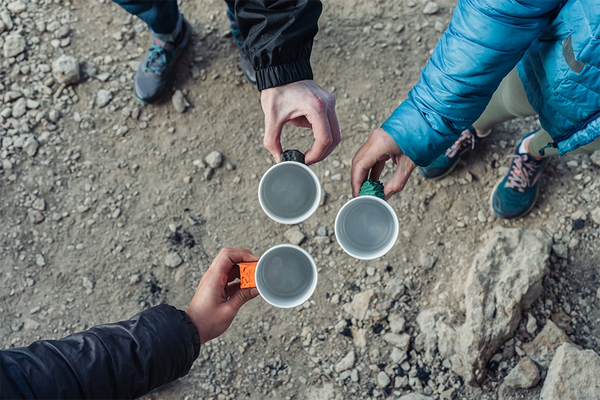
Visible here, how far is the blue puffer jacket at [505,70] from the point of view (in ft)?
5.02

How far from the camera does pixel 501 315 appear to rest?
2342 millimetres

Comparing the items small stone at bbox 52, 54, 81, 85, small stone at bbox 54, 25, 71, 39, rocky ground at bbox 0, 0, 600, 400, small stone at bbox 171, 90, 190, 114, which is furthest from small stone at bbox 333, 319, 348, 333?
small stone at bbox 54, 25, 71, 39

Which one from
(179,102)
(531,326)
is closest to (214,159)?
(179,102)

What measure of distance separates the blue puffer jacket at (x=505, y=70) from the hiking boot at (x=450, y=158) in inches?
33.6

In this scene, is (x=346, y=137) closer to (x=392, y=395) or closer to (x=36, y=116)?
(x=392, y=395)

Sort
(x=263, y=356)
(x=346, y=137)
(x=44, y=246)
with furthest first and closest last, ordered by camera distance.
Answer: (x=346, y=137)
(x=44, y=246)
(x=263, y=356)

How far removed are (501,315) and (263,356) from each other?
4.28 feet

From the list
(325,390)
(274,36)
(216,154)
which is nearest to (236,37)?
→ (216,154)

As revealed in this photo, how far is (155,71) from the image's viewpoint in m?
3.01

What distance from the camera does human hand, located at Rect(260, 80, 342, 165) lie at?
5.96 ft

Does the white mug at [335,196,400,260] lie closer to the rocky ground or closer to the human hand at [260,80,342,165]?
the human hand at [260,80,342,165]

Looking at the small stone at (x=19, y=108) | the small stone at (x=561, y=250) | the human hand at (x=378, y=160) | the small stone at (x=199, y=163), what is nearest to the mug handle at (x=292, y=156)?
the human hand at (x=378, y=160)

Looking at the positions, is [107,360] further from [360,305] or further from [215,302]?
[360,305]

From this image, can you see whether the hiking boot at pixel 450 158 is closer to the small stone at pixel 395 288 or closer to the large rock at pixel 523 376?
the small stone at pixel 395 288
